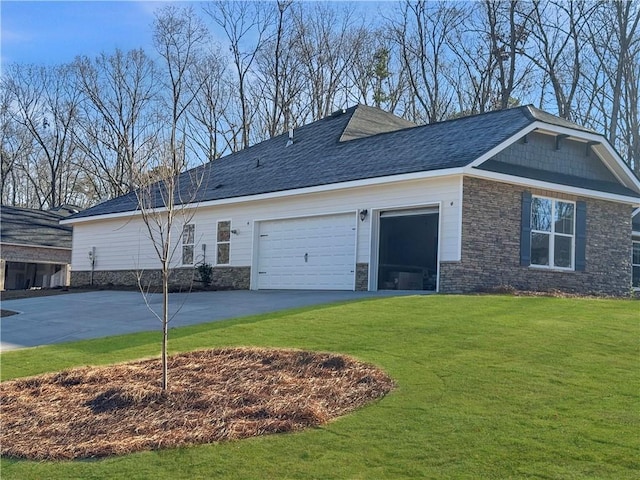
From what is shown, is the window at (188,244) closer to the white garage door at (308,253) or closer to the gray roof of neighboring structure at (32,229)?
the white garage door at (308,253)

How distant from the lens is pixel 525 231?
1697 centimetres

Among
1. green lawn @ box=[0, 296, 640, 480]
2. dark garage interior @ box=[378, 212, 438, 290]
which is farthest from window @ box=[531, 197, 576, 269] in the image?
green lawn @ box=[0, 296, 640, 480]

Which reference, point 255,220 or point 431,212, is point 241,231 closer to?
point 255,220

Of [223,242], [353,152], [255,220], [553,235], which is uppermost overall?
[353,152]

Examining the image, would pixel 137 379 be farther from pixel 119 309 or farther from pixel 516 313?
pixel 119 309

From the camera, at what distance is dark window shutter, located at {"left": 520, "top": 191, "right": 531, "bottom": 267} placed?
1691cm

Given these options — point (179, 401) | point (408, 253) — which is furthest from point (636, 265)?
point (179, 401)

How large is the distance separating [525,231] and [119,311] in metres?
9.88

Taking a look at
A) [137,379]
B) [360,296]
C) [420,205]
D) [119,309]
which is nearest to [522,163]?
[420,205]

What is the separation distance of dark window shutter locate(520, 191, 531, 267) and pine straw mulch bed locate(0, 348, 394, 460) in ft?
A: 31.0

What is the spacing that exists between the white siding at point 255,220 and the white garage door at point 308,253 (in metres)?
0.26

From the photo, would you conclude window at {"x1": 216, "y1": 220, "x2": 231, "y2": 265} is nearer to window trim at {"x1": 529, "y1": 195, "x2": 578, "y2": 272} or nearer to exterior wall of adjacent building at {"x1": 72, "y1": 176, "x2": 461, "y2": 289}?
exterior wall of adjacent building at {"x1": 72, "y1": 176, "x2": 461, "y2": 289}

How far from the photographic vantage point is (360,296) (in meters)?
15.9

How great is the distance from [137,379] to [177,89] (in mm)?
33016
